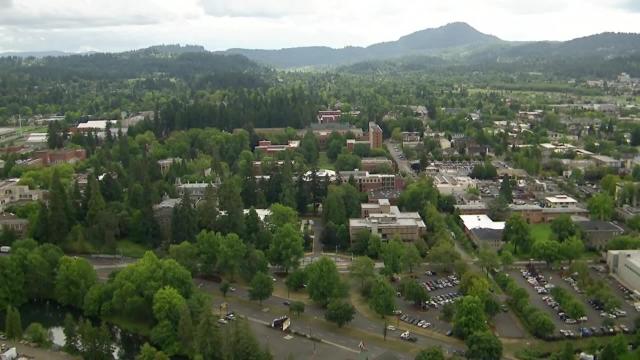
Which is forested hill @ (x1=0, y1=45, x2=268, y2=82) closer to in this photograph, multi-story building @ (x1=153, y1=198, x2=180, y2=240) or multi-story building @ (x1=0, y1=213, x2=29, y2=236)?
multi-story building @ (x1=0, y1=213, x2=29, y2=236)

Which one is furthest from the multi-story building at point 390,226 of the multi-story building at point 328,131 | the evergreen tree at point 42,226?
the multi-story building at point 328,131

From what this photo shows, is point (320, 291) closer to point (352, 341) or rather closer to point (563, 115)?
point (352, 341)

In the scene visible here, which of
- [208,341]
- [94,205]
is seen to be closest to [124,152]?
[94,205]

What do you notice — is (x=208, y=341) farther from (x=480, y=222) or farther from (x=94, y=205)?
(x=480, y=222)

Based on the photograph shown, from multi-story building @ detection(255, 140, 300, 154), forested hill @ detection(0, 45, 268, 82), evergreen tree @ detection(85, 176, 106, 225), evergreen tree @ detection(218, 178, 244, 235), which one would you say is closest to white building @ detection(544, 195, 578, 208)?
evergreen tree @ detection(218, 178, 244, 235)

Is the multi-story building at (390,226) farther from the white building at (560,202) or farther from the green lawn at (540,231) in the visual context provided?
the white building at (560,202)

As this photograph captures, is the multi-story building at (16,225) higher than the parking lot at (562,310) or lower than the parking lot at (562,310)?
higher

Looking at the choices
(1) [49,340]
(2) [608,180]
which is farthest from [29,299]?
(2) [608,180]
